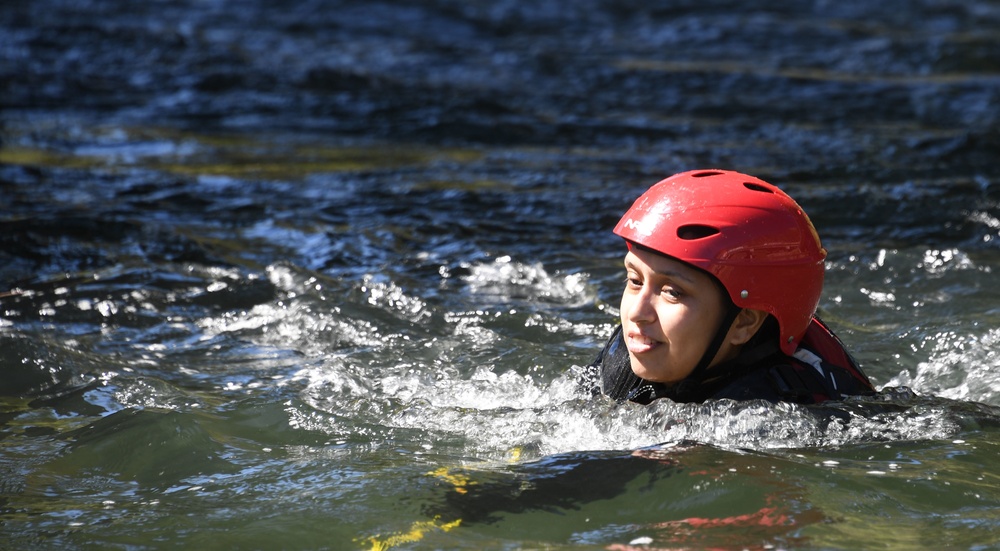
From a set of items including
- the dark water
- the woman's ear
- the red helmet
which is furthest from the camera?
the woman's ear

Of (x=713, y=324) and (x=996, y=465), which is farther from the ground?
(x=713, y=324)

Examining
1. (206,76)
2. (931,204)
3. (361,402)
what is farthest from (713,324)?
(206,76)

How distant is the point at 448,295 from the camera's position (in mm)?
7172

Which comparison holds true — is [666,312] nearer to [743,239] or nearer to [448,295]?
[743,239]

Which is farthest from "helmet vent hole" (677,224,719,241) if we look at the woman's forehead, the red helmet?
the woman's forehead

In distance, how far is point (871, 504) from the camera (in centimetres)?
399

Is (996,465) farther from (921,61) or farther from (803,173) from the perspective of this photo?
(921,61)

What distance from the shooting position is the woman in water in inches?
177

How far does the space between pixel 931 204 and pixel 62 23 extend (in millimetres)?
14386

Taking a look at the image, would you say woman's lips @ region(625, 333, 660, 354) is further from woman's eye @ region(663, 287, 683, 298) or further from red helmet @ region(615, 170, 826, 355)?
red helmet @ region(615, 170, 826, 355)

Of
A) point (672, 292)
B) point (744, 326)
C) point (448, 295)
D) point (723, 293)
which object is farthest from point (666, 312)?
point (448, 295)

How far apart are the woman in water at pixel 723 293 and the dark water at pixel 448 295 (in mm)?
164

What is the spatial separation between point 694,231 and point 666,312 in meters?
0.33

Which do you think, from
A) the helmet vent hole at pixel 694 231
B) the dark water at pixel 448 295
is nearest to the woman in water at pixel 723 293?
the helmet vent hole at pixel 694 231
